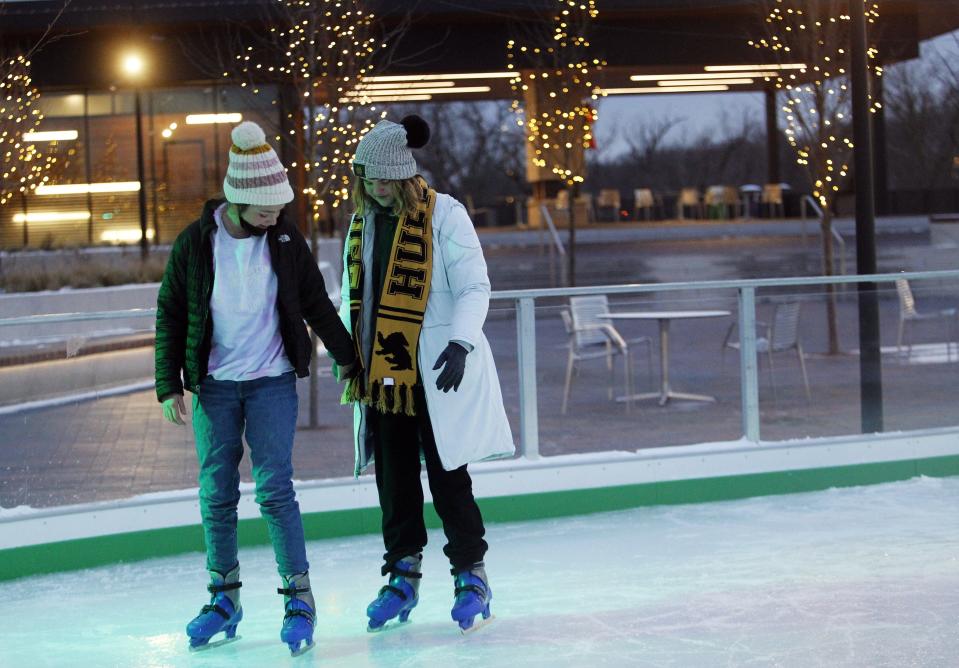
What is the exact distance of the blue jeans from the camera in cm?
404

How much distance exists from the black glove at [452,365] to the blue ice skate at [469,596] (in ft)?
2.31

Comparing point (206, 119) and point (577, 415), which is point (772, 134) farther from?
point (577, 415)

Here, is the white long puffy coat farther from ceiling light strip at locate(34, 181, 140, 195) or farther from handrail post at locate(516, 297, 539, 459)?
ceiling light strip at locate(34, 181, 140, 195)

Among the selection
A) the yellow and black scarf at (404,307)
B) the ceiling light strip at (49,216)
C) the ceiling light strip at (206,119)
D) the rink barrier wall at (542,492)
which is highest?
the ceiling light strip at (206,119)

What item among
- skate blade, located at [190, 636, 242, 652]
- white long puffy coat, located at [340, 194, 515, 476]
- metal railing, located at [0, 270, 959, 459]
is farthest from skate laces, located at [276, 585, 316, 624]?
metal railing, located at [0, 270, 959, 459]

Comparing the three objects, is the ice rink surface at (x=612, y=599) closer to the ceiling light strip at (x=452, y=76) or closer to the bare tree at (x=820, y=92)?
the bare tree at (x=820, y=92)

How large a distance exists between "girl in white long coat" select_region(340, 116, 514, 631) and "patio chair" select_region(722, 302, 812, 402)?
9.82 ft

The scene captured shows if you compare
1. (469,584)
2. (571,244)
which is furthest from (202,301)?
(571,244)

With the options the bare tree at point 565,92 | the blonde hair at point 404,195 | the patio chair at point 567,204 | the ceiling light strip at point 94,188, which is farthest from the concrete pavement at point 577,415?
the ceiling light strip at point 94,188

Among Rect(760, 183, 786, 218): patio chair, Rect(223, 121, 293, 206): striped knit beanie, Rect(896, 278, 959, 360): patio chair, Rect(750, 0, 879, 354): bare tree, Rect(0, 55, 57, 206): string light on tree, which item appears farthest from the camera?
Rect(760, 183, 786, 218): patio chair

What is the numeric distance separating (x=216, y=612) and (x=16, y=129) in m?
12.1

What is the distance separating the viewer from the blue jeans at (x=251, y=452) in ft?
13.2

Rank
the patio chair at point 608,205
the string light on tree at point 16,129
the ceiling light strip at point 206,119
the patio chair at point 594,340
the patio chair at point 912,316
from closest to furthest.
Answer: the patio chair at point 594,340
the patio chair at point 912,316
the string light on tree at point 16,129
the ceiling light strip at point 206,119
the patio chair at point 608,205

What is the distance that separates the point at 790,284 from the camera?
278 inches
